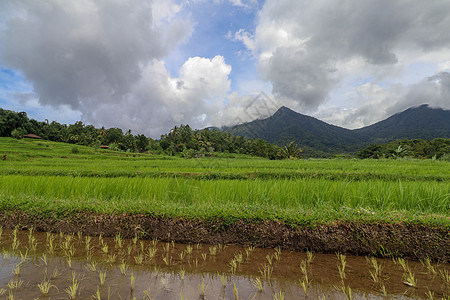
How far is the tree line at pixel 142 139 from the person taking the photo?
43312 mm

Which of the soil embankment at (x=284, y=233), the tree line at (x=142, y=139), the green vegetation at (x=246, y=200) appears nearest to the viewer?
the soil embankment at (x=284, y=233)

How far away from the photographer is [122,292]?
1.85m

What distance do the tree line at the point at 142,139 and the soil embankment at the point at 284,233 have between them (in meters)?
36.0

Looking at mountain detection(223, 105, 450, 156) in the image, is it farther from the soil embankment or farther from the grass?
the soil embankment

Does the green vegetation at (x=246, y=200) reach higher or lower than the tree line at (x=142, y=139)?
lower

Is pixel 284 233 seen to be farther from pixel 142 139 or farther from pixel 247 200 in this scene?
pixel 142 139

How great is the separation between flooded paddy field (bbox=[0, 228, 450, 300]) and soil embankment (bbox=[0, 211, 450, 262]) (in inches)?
4.3

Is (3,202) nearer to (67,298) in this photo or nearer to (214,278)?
(67,298)

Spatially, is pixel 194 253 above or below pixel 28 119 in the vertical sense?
below

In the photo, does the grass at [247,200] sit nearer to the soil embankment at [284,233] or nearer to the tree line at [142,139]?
the soil embankment at [284,233]

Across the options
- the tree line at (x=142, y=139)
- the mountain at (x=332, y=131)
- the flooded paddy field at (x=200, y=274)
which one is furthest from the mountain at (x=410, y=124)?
the flooded paddy field at (x=200, y=274)

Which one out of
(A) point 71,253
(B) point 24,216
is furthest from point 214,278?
(B) point 24,216

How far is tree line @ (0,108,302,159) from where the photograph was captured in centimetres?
4331

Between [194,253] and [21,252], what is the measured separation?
6.71ft
